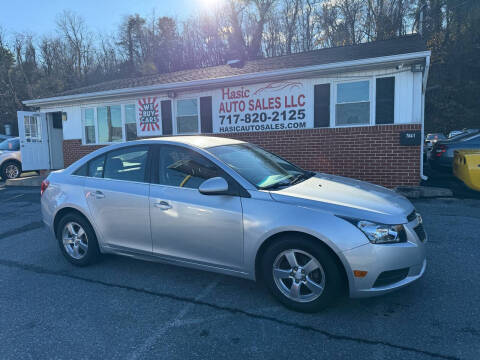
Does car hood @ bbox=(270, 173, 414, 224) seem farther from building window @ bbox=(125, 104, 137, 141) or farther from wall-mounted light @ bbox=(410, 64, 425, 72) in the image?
building window @ bbox=(125, 104, 137, 141)

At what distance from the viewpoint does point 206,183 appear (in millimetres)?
3303

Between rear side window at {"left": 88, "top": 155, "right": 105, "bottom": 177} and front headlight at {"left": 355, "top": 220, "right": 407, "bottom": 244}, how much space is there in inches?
118

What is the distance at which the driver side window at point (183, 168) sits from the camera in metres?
3.56

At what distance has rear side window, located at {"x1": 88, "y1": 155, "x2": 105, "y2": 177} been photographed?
422 cm

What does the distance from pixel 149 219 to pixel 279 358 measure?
192cm

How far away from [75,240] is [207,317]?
2.17 m

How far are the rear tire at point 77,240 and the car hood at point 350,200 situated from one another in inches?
93.7

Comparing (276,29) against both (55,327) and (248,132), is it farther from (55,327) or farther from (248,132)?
(55,327)

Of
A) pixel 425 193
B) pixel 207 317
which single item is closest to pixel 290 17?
pixel 425 193

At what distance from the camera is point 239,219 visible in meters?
3.21

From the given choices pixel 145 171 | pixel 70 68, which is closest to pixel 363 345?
pixel 145 171

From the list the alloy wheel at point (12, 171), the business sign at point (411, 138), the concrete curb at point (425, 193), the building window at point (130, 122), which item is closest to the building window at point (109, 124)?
the building window at point (130, 122)

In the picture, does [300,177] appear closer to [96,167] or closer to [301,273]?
[301,273]

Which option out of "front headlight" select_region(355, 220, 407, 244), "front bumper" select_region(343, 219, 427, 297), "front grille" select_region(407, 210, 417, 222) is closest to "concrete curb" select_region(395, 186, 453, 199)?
"front grille" select_region(407, 210, 417, 222)
